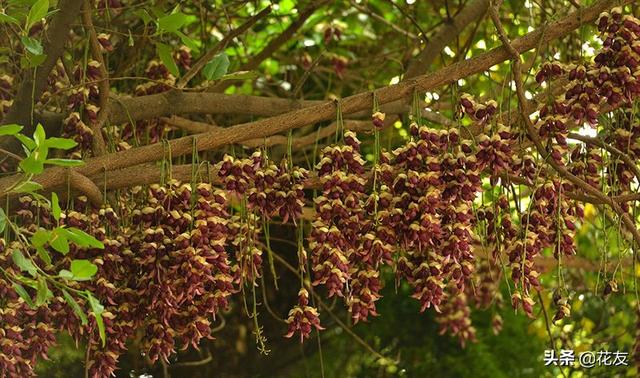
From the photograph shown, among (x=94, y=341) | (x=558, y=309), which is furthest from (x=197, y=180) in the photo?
(x=558, y=309)

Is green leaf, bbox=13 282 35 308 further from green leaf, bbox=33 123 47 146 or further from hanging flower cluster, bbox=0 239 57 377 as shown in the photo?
hanging flower cluster, bbox=0 239 57 377

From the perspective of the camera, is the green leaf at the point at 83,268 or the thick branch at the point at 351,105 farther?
the thick branch at the point at 351,105

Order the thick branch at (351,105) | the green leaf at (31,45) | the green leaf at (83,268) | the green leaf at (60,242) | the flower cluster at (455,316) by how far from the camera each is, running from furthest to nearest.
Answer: the flower cluster at (455,316)
the thick branch at (351,105)
the green leaf at (31,45)
the green leaf at (60,242)
the green leaf at (83,268)

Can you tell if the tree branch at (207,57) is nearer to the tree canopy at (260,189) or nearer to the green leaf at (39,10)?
the tree canopy at (260,189)

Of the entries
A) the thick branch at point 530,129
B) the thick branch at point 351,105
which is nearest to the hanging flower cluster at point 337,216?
the thick branch at point 351,105

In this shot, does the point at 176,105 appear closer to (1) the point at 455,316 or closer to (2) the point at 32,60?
(2) the point at 32,60

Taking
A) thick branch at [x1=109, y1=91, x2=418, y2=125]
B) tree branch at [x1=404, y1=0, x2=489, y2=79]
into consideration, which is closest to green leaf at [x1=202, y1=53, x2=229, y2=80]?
thick branch at [x1=109, y1=91, x2=418, y2=125]

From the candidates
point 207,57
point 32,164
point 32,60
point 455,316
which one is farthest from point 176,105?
point 455,316

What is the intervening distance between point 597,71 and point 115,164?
3.12 feet

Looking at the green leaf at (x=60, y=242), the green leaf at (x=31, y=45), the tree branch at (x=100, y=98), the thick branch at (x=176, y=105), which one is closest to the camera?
the green leaf at (x=60, y=242)

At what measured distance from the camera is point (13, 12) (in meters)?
A: 2.11

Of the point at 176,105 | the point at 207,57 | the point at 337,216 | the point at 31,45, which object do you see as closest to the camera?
the point at 31,45

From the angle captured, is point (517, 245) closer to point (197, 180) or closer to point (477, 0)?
point (197, 180)

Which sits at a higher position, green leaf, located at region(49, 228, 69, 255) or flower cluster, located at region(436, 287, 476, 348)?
flower cluster, located at region(436, 287, 476, 348)
